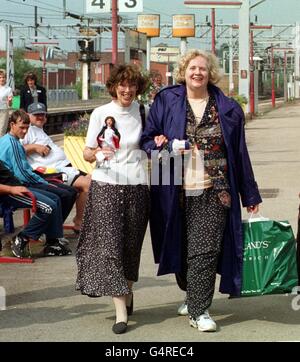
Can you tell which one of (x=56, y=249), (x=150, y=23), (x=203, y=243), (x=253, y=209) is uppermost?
(x=150, y=23)

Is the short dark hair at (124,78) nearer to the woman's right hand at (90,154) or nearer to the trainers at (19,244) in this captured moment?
the woman's right hand at (90,154)

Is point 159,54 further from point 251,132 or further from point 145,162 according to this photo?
point 145,162

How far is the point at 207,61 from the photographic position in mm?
6047

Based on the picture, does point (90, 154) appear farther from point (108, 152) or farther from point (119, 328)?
point (119, 328)

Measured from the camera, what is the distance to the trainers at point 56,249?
8.73 metres

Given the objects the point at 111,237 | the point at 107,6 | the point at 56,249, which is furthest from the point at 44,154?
the point at 107,6

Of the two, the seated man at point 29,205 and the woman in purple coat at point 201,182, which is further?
the seated man at point 29,205

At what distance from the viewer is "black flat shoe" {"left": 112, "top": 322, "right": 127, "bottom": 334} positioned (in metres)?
5.93

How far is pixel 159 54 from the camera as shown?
6206cm

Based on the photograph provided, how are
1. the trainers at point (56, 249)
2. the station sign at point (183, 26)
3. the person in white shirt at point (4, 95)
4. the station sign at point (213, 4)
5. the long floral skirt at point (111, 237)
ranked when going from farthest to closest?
1. the station sign at point (183, 26)
2. the station sign at point (213, 4)
3. the person in white shirt at point (4, 95)
4. the trainers at point (56, 249)
5. the long floral skirt at point (111, 237)

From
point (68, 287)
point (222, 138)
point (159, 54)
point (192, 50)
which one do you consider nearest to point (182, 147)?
point (222, 138)

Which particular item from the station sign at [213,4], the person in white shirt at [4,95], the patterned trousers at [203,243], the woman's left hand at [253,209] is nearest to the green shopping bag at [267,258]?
the woman's left hand at [253,209]

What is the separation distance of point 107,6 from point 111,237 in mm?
12046

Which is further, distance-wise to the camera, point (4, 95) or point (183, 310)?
point (4, 95)
